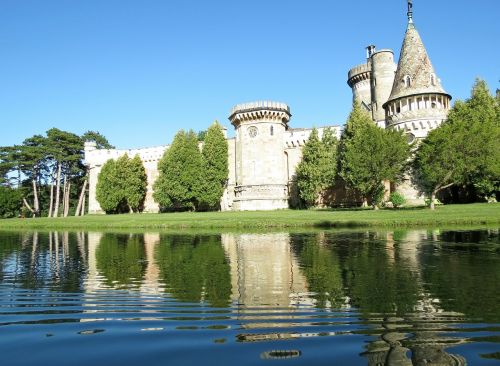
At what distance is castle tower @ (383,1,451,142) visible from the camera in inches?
1447

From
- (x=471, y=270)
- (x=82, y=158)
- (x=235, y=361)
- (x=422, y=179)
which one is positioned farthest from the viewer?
(x=82, y=158)

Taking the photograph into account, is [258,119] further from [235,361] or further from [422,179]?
[235,361]

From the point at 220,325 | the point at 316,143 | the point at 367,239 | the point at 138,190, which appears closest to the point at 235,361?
the point at 220,325

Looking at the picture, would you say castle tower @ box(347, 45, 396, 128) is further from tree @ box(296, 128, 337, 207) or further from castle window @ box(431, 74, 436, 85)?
castle window @ box(431, 74, 436, 85)

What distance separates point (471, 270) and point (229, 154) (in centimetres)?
4201

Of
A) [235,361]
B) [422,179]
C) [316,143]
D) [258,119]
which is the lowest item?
[235,361]

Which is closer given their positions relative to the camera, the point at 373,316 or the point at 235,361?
the point at 235,361

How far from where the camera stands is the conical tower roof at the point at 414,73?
3722cm

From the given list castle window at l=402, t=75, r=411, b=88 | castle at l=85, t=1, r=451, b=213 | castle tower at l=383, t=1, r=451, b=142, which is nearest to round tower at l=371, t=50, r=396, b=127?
castle at l=85, t=1, r=451, b=213

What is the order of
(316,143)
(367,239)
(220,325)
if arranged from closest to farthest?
(220,325)
(367,239)
(316,143)

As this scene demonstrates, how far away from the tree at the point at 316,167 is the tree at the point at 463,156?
952 cm

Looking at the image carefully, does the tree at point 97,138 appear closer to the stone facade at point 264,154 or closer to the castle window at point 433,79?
the stone facade at point 264,154

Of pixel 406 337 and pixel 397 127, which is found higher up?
pixel 397 127

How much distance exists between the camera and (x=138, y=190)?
5316cm
